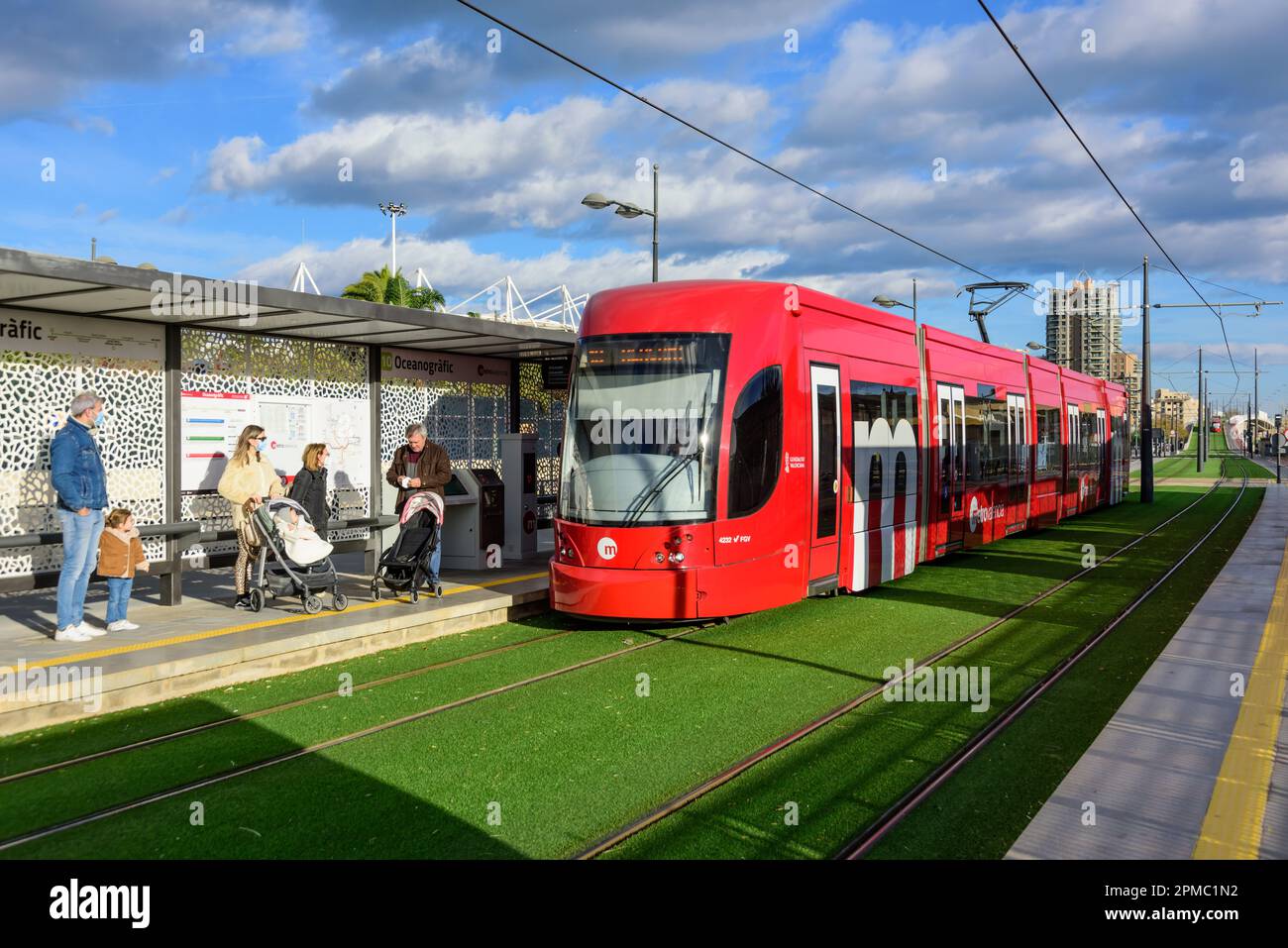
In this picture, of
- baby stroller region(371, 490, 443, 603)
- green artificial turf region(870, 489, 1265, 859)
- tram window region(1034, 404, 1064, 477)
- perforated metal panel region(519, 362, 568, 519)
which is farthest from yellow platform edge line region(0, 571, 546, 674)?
tram window region(1034, 404, 1064, 477)

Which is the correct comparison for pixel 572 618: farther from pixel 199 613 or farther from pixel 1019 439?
pixel 1019 439

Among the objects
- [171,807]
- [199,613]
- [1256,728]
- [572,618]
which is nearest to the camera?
[171,807]

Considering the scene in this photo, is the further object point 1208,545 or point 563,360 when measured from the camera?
point 1208,545

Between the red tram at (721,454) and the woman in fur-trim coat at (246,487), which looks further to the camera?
the woman in fur-trim coat at (246,487)

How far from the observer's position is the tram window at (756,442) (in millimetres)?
9359

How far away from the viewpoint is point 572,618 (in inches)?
438

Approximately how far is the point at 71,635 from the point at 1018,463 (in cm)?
1547

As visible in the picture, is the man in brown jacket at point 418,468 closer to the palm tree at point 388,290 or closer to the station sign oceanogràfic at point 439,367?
the station sign oceanogràfic at point 439,367

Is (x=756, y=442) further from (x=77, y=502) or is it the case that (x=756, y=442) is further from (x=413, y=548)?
(x=77, y=502)

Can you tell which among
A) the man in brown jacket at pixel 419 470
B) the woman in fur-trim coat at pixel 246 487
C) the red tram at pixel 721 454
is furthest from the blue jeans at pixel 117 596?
the red tram at pixel 721 454

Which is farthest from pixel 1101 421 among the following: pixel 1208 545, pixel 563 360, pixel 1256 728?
pixel 1256 728

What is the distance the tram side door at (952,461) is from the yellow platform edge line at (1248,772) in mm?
5692

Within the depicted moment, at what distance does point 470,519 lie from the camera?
1371 centimetres
